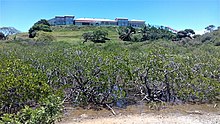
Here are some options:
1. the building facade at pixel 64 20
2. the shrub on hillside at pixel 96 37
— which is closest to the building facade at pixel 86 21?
the building facade at pixel 64 20

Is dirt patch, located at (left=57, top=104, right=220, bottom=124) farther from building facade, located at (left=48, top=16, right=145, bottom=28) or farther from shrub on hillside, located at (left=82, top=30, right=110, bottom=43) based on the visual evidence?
building facade, located at (left=48, top=16, right=145, bottom=28)

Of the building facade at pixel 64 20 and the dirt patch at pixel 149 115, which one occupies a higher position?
the building facade at pixel 64 20

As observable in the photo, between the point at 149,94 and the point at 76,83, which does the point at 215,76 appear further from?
the point at 76,83

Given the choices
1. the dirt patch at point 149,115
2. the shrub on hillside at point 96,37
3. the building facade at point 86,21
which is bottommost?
the dirt patch at point 149,115

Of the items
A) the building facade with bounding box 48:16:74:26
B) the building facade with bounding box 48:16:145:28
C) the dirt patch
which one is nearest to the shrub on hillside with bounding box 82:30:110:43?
the dirt patch

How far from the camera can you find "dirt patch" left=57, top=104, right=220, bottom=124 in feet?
35.6

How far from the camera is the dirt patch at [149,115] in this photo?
10.9 meters

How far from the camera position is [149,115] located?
11812 mm

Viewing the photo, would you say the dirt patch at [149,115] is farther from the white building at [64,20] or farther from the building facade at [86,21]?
the white building at [64,20]

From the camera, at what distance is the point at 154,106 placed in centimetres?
1305

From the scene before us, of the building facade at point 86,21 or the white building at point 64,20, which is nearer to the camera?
the building facade at point 86,21

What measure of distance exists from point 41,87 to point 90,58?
3.83 meters

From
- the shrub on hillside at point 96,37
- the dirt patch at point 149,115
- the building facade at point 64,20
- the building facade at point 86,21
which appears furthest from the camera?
the building facade at point 64,20

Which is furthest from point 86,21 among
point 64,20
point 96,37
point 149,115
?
point 149,115
